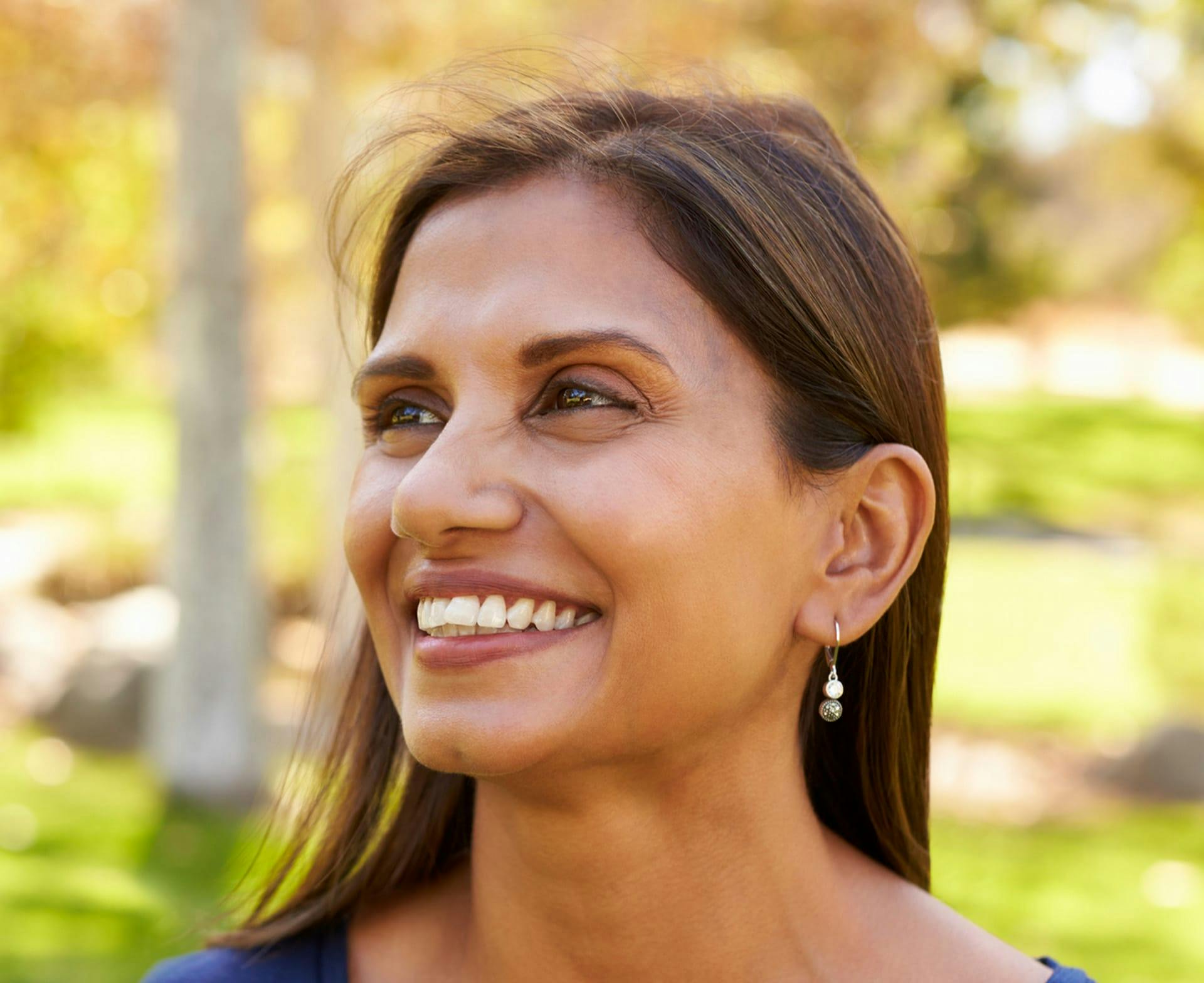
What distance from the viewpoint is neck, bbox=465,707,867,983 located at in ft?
6.64

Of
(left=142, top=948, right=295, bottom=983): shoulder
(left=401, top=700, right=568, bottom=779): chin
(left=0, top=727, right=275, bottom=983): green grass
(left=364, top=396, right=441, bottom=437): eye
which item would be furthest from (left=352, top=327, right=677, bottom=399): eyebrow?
(left=0, top=727, right=275, bottom=983): green grass

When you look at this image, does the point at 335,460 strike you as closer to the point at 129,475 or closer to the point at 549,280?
the point at 549,280

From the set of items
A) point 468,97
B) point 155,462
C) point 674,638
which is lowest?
point 674,638

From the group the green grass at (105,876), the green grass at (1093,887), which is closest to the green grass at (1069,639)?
the green grass at (1093,887)

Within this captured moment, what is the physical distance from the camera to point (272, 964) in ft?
7.27

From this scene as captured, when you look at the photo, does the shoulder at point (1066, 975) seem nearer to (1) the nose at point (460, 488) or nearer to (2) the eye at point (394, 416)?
(1) the nose at point (460, 488)

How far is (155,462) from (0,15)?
1220cm

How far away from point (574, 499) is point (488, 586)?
0.16 m

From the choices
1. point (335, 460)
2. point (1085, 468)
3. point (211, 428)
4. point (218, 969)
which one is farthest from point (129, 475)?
point (218, 969)

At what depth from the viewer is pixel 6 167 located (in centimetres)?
915

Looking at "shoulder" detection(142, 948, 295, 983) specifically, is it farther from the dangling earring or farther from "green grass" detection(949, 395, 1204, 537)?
"green grass" detection(949, 395, 1204, 537)

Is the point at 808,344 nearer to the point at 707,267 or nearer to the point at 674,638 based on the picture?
the point at 707,267

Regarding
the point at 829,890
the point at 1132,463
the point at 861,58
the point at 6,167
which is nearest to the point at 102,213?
the point at 6,167

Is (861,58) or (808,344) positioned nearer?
(808,344)
